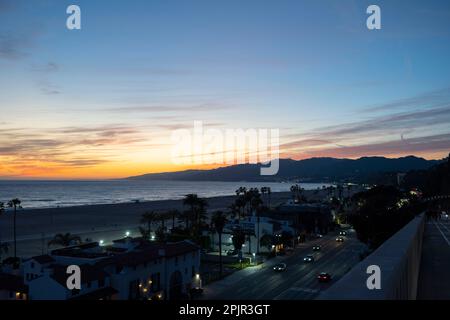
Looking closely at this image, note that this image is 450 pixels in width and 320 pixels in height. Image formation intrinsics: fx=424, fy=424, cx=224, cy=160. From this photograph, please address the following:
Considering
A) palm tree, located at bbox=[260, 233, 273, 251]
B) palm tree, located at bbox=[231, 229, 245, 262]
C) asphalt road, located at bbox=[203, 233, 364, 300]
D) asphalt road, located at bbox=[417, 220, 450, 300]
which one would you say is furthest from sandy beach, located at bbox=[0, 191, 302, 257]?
asphalt road, located at bbox=[417, 220, 450, 300]

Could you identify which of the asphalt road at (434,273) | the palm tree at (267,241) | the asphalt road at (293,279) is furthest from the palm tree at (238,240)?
the asphalt road at (434,273)

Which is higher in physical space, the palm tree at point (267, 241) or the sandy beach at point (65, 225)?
the palm tree at point (267, 241)

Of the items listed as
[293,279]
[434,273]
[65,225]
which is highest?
[434,273]

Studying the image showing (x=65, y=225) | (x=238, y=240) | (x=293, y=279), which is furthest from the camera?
(x=65, y=225)

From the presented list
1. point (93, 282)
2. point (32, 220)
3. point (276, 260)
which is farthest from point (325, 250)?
point (32, 220)

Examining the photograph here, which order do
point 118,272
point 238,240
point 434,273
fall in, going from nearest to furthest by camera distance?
point 434,273 → point 118,272 → point 238,240

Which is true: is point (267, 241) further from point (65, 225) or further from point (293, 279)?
point (65, 225)

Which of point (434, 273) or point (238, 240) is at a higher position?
point (434, 273)

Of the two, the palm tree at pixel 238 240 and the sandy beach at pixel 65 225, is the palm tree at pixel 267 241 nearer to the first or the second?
the palm tree at pixel 238 240

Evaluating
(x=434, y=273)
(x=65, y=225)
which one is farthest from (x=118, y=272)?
(x=65, y=225)
